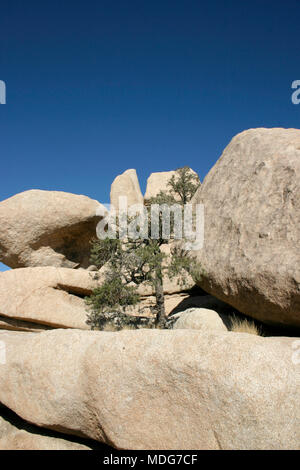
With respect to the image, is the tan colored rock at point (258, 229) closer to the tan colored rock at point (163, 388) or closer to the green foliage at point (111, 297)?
the tan colored rock at point (163, 388)

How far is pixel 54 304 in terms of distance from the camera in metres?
12.0

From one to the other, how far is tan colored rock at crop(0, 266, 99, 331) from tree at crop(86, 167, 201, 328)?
0.91m

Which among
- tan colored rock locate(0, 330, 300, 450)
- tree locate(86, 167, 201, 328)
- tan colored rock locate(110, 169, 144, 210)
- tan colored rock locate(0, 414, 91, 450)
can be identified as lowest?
tan colored rock locate(0, 414, 91, 450)

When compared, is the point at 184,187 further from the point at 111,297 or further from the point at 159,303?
the point at 111,297

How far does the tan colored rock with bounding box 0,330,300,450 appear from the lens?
5121 mm

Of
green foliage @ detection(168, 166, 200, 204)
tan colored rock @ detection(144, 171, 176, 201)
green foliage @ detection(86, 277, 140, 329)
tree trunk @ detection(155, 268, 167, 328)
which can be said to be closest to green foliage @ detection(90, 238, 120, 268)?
green foliage @ detection(86, 277, 140, 329)

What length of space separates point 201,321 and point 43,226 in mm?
6962

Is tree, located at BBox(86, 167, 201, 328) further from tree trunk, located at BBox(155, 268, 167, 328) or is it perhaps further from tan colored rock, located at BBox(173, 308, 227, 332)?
tan colored rock, located at BBox(173, 308, 227, 332)

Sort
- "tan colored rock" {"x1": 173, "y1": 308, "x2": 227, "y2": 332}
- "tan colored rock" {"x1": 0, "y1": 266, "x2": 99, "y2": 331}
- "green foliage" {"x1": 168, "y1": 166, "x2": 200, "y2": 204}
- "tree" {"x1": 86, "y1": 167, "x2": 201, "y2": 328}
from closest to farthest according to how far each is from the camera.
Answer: "tan colored rock" {"x1": 173, "y1": 308, "x2": 227, "y2": 332} → "tree" {"x1": 86, "y1": 167, "x2": 201, "y2": 328} → "tan colored rock" {"x1": 0, "y1": 266, "x2": 99, "y2": 331} → "green foliage" {"x1": 168, "y1": 166, "x2": 200, "y2": 204}

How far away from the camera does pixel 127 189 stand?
26078 mm

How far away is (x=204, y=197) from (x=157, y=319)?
13.4 feet

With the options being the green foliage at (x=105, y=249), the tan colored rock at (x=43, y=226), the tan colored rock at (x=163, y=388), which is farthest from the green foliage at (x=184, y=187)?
the tan colored rock at (x=163, y=388)
